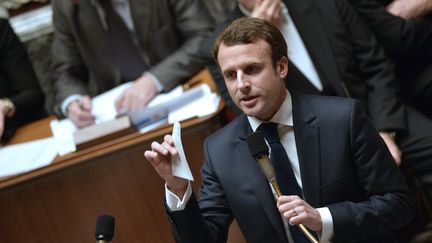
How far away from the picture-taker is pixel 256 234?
150 centimetres

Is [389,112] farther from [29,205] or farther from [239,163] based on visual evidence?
[29,205]

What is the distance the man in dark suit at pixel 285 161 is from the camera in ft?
4.48

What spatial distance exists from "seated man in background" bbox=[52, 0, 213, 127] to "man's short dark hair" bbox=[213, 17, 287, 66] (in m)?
1.06

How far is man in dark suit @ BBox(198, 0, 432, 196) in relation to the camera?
206 centimetres

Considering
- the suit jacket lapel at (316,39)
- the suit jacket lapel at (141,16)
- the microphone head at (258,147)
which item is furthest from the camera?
the suit jacket lapel at (141,16)

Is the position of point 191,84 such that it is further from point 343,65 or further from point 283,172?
point 283,172

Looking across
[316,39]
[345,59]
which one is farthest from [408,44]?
[316,39]

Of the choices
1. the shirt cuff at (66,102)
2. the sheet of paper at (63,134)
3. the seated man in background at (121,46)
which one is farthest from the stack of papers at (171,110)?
the shirt cuff at (66,102)

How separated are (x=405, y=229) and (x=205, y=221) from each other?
34.0 inches

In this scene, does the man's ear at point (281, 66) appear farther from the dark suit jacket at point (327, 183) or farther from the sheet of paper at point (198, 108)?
the sheet of paper at point (198, 108)

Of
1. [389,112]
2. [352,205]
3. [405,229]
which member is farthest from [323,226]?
[389,112]

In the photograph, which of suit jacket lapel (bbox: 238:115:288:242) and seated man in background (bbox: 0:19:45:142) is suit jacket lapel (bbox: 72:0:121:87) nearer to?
seated man in background (bbox: 0:19:45:142)

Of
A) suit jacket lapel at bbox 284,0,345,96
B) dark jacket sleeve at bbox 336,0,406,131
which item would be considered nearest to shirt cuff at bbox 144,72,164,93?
suit jacket lapel at bbox 284,0,345,96

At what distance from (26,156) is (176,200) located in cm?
109
